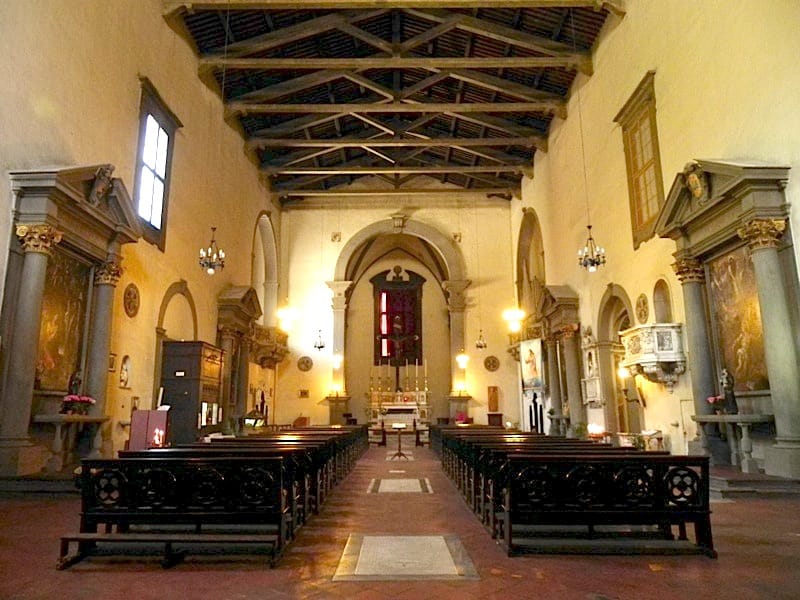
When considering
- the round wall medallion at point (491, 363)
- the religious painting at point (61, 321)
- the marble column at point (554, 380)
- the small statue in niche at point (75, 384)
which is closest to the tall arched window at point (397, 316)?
the round wall medallion at point (491, 363)

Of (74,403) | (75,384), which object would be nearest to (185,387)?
(75,384)

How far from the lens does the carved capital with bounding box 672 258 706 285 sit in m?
8.78

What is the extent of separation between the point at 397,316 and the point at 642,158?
15.4 meters

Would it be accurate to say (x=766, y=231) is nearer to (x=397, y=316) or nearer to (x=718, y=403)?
(x=718, y=403)

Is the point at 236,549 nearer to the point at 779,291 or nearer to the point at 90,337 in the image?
the point at 90,337

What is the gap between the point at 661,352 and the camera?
9.24 metres

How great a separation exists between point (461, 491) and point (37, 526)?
4655 mm

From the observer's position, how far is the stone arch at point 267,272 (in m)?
19.9

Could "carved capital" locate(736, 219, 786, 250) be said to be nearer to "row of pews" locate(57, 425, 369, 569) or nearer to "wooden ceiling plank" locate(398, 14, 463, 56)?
"row of pews" locate(57, 425, 369, 569)

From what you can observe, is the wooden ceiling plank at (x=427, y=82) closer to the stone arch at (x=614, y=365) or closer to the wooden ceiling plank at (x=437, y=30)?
the wooden ceiling plank at (x=437, y=30)

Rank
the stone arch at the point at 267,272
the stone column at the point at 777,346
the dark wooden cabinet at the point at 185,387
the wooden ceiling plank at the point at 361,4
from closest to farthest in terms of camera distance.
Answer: the stone column at the point at 777,346 → the dark wooden cabinet at the point at 185,387 → the wooden ceiling plank at the point at 361,4 → the stone arch at the point at 267,272

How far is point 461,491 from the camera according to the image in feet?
23.7

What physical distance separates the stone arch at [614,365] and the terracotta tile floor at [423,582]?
6931 millimetres

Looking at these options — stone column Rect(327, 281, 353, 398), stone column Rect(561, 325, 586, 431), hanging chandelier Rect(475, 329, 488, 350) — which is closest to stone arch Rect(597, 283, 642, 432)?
stone column Rect(561, 325, 586, 431)
